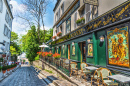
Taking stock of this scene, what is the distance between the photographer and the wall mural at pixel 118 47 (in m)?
4.63

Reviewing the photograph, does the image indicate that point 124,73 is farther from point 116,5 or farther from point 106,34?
point 116,5

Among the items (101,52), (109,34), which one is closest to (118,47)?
(109,34)

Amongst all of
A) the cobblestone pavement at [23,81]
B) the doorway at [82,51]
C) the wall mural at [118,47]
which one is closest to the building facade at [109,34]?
the wall mural at [118,47]

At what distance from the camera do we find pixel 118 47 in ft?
16.5

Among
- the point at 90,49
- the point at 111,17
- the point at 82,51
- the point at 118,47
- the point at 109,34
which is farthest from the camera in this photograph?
the point at 82,51

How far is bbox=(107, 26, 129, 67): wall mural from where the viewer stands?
4633mm

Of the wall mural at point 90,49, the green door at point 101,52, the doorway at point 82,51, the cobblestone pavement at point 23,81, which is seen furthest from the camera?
the doorway at point 82,51

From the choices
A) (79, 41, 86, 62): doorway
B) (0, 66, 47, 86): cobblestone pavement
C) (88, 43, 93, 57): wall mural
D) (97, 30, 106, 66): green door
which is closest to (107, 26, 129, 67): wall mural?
(97, 30, 106, 66): green door

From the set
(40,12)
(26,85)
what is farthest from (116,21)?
(40,12)

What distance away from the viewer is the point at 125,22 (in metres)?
4.69

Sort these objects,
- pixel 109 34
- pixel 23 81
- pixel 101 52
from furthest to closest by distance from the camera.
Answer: pixel 23 81
pixel 101 52
pixel 109 34

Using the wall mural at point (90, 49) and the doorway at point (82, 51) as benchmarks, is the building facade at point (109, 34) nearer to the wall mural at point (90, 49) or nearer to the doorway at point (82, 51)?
the wall mural at point (90, 49)

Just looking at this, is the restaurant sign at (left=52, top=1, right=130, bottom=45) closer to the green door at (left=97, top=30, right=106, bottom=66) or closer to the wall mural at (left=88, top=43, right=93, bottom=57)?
the green door at (left=97, top=30, right=106, bottom=66)

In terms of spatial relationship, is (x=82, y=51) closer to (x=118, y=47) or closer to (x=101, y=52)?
(x=101, y=52)
